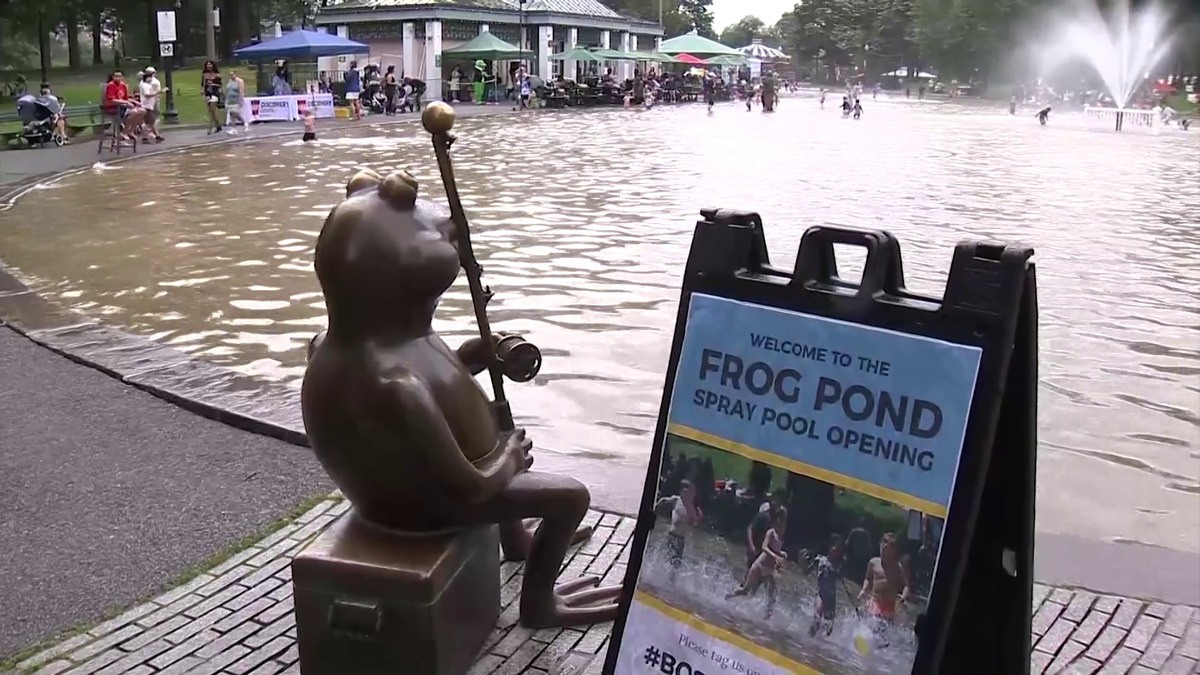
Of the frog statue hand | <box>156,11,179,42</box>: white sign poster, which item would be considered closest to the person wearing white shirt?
<box>156,11,179,42</box>: white sign poster

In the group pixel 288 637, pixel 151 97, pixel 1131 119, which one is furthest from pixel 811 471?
pixel 1131 119

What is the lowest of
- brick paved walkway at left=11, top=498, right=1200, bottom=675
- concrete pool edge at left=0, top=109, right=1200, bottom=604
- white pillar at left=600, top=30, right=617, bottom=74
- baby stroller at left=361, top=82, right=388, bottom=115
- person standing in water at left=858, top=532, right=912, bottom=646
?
brick paved walkway at left=11, top=498, right=1200, bottom=675

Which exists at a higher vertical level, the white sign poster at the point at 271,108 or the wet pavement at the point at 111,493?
the white sign poster at the point at 271,108

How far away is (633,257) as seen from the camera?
10.2 meters

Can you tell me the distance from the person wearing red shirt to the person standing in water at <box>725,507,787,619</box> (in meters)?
20.9

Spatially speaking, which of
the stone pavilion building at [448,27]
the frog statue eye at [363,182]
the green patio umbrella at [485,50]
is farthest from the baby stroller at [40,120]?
the green patio umbrella at [485,50]

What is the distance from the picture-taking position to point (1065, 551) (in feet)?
13.3

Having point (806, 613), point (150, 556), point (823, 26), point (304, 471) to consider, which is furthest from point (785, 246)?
point (823, 26)

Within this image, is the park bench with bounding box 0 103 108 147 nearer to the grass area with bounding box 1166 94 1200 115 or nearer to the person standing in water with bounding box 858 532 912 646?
the person standing in water with bounding box 858 532 912 646

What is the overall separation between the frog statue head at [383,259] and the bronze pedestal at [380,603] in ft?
1.94

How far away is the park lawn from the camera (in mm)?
32041

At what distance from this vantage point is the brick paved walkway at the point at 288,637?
322 centimetres

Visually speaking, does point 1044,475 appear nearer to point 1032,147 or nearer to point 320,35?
point 1032,147

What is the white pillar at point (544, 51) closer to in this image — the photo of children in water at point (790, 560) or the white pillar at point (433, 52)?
the white pillar at point (433, 52)
